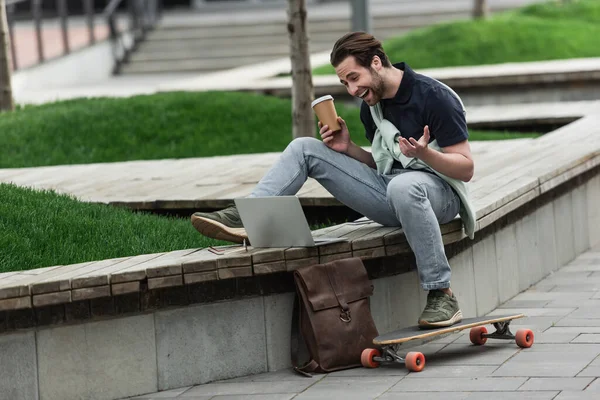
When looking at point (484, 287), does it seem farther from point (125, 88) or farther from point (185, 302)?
point (125, 88)

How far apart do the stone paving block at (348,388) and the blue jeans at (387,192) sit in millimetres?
584

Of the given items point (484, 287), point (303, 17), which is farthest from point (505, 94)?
point (484, 287)

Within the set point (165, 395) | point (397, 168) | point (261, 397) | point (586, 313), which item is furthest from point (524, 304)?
point (165, 395)

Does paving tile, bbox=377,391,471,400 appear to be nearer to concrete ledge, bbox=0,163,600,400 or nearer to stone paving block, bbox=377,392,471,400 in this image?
stone paving block, bbox=377,392,471,400

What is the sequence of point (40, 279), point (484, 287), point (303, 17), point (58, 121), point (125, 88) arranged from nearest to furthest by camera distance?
point (40, 279)
point (484, 287)
point (303, 17)
point (58, 121)
point (125, 88)

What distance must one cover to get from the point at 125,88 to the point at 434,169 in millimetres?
16023

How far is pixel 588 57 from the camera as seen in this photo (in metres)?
17.9

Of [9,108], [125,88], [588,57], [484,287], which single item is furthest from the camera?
[125,88]

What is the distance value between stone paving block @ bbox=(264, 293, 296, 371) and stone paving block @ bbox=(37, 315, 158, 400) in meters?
0.58

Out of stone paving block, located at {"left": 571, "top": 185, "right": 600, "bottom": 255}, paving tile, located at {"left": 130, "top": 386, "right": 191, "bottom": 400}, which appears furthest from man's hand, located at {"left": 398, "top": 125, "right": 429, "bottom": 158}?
stone paving block, located at {"left": 571, "top": 185, "right": 600, "bottom": 255}

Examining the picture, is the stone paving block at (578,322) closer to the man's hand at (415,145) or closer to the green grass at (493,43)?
the man's hand at (415,145)

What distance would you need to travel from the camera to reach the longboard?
5.59 metres

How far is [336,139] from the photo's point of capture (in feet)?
19.9

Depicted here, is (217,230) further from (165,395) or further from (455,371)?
(455,371)
